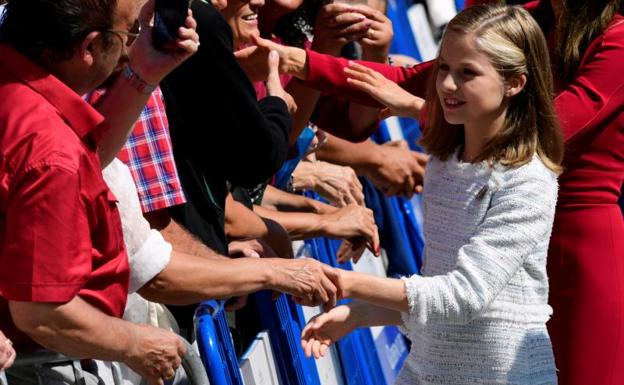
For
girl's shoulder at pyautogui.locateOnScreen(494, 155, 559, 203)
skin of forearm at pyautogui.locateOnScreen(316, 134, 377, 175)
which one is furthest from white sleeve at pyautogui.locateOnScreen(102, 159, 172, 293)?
skin of forearm at pyautogui.locateOnScreen(316, 134, 377, 175)

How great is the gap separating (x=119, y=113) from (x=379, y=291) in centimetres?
79

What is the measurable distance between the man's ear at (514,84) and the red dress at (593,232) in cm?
53

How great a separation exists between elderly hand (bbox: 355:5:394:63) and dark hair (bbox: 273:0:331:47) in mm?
225

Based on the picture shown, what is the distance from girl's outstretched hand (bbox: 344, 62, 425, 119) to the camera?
4453mm

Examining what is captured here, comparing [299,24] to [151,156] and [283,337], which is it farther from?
[151,156]

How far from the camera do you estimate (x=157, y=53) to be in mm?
3412

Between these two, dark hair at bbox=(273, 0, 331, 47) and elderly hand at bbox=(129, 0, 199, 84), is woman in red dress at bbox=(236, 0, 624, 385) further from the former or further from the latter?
elderly hand at bbox=(129, 0, 199, 84)

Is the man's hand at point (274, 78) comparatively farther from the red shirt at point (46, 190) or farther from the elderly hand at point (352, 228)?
the red shirt at point (46, 190)

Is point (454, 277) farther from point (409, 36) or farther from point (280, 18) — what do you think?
point (409, 36)

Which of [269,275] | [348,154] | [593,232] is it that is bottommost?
[348,154]

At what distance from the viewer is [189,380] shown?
358 cm

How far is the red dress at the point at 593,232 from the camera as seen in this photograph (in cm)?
432

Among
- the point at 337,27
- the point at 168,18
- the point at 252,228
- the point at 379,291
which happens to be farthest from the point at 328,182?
the point at 168,18

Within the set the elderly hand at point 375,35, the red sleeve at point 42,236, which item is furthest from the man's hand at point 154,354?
the elderly hand at point 375,35
